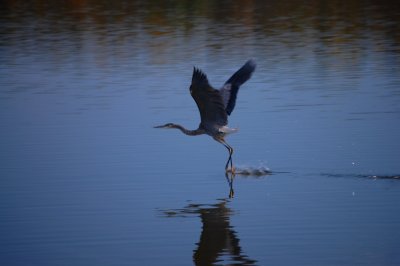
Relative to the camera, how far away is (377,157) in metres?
11.5

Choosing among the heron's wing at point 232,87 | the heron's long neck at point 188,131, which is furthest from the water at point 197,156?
the heron's wing at point 232,87

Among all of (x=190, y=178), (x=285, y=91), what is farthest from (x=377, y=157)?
(x=285, y=91)

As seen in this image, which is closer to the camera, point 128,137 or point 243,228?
point 243,228

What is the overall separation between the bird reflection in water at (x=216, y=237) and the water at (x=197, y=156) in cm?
2

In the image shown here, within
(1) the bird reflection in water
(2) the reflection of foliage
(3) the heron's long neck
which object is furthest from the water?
(2) the reflection of foliage

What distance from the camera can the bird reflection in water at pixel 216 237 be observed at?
8383mm

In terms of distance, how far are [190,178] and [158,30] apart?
15937 millimetres

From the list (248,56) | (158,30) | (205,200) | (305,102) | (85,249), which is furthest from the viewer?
(158,30)

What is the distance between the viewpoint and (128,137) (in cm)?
1344

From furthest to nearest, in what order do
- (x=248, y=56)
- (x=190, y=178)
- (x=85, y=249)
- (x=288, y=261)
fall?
(x=248, y=56) < (x=190, y=178) < (x=85, y=249) < (x=288, y=261)

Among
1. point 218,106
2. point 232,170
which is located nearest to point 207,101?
point 218,106

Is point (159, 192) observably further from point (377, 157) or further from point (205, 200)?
point (377, 157)

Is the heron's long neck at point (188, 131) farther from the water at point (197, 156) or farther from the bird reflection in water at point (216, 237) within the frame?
the bird reflection in water at point (216, 237)

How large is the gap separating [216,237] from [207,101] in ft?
9.54
